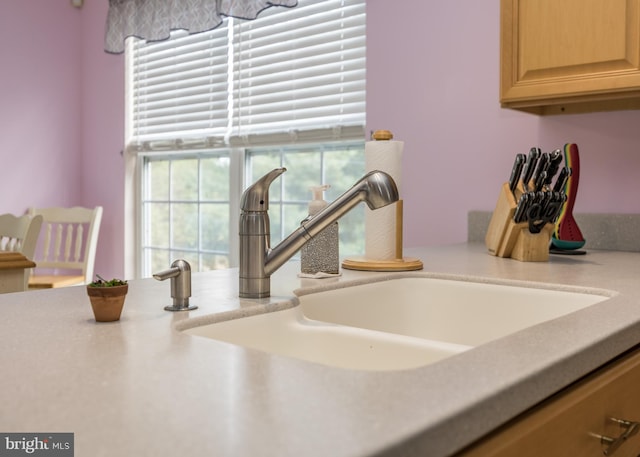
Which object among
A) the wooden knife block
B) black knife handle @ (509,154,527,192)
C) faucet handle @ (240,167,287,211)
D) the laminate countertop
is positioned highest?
black knife handle @ (509,154,527,192)

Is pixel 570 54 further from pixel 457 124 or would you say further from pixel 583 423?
pixel 583 423

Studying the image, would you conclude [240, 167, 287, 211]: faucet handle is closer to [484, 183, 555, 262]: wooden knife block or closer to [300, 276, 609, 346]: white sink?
[300, 276, 609, 346]: white sink

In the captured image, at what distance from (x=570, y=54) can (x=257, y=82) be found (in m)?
1.65

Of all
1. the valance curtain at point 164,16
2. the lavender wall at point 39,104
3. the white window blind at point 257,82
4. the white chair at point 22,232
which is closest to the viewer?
the white chair at point 22,232

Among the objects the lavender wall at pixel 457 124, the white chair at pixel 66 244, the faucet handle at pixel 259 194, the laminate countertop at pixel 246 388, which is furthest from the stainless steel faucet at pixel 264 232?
the white chair at pixel 66 244

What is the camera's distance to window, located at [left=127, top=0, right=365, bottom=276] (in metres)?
2.71

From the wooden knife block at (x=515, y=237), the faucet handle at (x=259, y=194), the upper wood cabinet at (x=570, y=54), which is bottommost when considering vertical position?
the wooden knife block at (x=515, y=237)

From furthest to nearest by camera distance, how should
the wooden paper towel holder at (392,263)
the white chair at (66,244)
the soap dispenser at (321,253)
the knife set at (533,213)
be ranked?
the white chair at (66,244)
the knife set at (533,213)
the wooden paper towel holder at (392,263)
the soap dispenser at (321,253)

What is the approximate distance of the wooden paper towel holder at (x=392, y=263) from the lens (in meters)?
1.42

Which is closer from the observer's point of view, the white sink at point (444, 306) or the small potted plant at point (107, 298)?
the small potted plant at point (107, 298)

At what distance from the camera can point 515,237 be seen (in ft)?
5.34

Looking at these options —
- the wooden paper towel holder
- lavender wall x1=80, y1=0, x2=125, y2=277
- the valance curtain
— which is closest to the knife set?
the wooden paper towel holder

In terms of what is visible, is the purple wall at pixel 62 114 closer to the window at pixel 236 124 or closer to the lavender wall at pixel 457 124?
the window at pixel 236 124

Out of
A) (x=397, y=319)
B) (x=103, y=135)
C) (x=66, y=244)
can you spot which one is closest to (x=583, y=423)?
(x=397, y=319)
